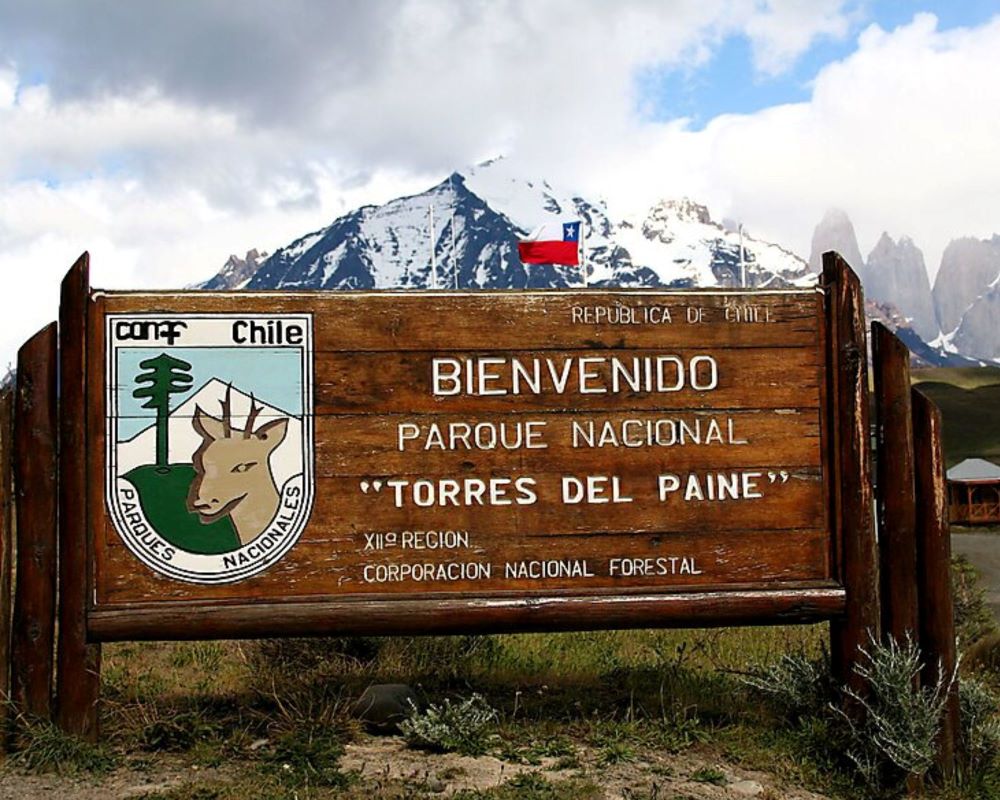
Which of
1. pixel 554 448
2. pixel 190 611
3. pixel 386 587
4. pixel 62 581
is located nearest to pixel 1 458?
pixel 62 581

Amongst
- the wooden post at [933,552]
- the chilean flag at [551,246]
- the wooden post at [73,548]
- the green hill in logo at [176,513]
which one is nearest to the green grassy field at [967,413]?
the chilean flag at [551,246]

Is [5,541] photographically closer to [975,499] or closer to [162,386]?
[162,386]

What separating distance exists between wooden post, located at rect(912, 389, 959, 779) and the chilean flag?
12.3 feet

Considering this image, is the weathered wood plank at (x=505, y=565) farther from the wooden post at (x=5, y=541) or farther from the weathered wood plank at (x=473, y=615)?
the wooden post at (x=5, y=541)

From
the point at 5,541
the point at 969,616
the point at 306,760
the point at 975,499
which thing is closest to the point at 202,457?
the point at 5,541

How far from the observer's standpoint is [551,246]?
1017 centimetres

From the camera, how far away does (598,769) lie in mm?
6398

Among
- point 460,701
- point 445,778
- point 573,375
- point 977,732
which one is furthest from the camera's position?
point 460,701

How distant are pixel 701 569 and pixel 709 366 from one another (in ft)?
3.88

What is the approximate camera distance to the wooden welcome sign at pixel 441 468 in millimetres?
6555

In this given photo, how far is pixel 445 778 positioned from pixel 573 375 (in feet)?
7.65

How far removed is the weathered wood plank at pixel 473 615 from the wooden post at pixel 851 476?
0.14 meters

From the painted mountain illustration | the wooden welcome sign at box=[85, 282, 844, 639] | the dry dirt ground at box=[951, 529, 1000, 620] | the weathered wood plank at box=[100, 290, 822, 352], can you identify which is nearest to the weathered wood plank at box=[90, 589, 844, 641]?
the wooden welcome sign at box=[85, 282, 844, 639]

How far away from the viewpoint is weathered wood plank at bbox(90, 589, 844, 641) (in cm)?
652
